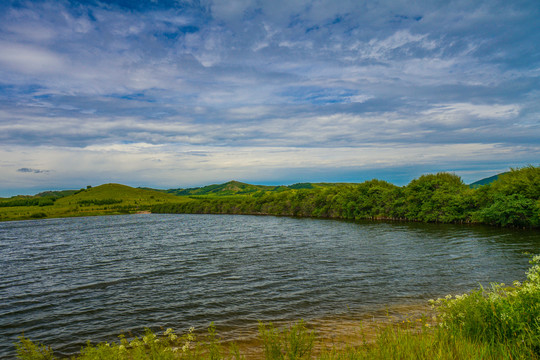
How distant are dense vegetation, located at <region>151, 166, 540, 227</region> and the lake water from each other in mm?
12719

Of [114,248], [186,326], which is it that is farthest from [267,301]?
[114,248]

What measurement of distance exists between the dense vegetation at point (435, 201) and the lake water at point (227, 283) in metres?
12.7

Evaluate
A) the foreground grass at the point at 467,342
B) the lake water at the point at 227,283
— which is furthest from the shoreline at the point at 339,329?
the foreground grass at the point at 467,342

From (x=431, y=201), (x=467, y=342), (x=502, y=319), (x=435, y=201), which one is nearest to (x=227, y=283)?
(x=467, y=342)

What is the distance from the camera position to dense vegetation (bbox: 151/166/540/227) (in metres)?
51.7

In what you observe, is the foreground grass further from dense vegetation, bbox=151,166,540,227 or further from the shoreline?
dense vegetation, bbox=151,166,540,227

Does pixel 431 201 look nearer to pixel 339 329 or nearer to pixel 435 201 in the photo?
pixel 435 201

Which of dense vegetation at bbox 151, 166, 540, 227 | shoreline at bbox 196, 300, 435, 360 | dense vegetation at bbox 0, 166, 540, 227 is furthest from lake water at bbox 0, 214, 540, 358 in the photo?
dense vegetation at bbox 0, 166, 540, 227

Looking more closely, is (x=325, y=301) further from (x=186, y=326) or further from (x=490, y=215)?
(x=490, y=215)

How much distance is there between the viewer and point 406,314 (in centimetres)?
1600

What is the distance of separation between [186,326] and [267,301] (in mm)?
5369

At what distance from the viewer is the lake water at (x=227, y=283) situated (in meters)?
16.8

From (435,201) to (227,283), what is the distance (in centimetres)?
6169

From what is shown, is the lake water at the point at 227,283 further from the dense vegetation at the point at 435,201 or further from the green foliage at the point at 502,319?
the dense vegetation at the point at 435,201
